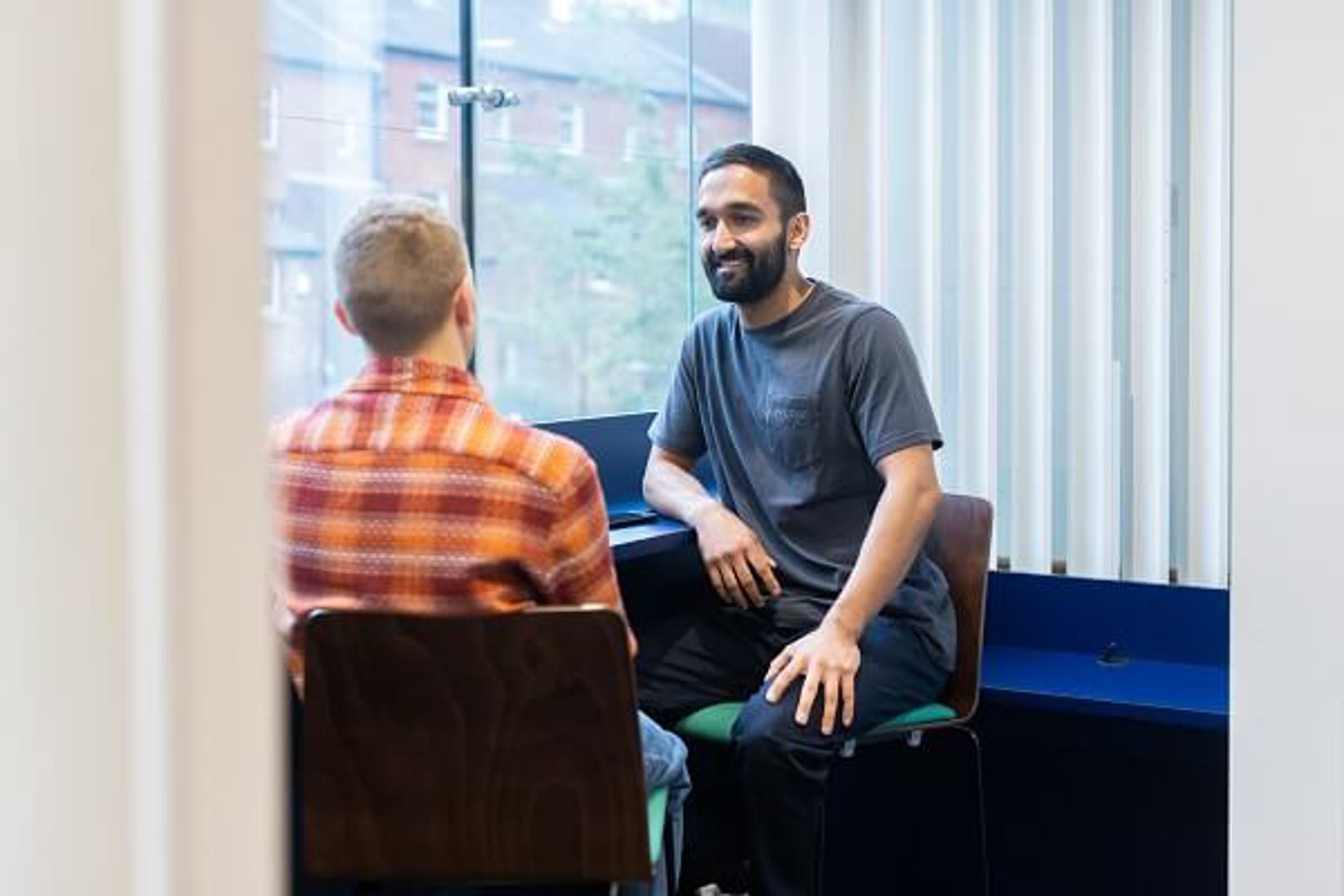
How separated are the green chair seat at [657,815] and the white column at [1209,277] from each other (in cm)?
122

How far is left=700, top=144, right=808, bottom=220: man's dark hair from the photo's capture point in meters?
2.65

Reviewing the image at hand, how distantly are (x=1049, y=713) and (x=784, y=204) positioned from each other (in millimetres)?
1029

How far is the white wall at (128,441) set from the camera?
0.46 metres

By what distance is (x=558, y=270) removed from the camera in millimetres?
2711

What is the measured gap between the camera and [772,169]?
2654 millimetres

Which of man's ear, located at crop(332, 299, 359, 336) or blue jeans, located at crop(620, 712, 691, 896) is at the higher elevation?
man's ear, located at crop(332, 299, 359, 336)

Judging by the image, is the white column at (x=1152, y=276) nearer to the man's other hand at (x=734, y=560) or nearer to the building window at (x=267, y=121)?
the man's other hand at (x=734, y=560)

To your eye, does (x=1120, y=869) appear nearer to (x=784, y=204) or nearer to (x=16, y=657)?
(x=784, y=204)

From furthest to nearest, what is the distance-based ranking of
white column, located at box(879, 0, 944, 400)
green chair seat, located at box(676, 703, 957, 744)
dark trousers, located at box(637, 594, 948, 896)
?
white column, located at box(879, 0, 944, 400) < green chair seat, located at box(676, 703, 957, 744) < dark trousers, located at box(637, 594, 948, 896)

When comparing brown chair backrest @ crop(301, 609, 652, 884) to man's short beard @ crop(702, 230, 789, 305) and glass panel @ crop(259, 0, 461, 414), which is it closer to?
glass panel @ crop(259, 0, 461, 414)

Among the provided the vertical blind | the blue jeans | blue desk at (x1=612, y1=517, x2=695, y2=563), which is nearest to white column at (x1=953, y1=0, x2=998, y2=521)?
the vertical blind

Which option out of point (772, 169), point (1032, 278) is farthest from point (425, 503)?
point (1032, 278)

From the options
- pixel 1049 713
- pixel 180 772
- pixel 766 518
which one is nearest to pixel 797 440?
pixel 766 518

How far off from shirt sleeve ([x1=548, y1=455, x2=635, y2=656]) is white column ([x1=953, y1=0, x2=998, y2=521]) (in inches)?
50.7
